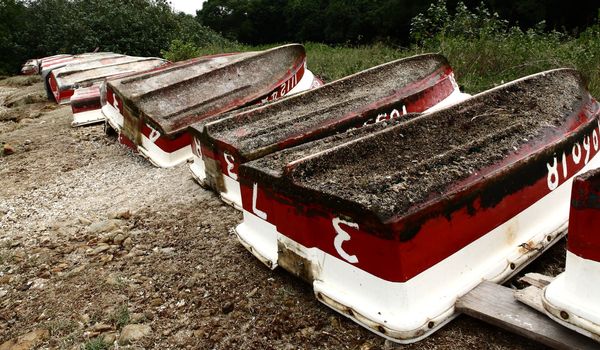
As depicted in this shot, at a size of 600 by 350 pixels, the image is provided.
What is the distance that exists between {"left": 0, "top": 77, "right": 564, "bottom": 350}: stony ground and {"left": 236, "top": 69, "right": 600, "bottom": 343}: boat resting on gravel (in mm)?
125

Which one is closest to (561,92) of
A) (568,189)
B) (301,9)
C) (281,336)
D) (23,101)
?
(568,189)

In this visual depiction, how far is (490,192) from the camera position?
6.93 feet

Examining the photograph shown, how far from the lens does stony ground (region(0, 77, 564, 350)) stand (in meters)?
2.15

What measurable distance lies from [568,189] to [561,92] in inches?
26.9

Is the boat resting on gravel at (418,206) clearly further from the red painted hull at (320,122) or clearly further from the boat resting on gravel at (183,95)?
the boat resting on gravel at (183,95)

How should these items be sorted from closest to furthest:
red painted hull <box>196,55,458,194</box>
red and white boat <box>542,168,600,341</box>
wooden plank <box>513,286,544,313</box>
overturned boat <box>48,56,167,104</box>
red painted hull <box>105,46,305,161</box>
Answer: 1. red and white boat <box>542,168,600,341</box>
2. wooden plank <box>513,286,544,313</box>
3. red painted hull <box>196,55,458,194</box>
4. red painted hull <box>105,46,305,161</box>
5. overturned boat <box>48,56,167,104</box>

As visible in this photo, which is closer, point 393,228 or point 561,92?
point 393,228

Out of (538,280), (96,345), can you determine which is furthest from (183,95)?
(538,280)


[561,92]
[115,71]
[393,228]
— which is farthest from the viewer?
[115,71]

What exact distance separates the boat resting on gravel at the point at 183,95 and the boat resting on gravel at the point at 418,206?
70.8 inches

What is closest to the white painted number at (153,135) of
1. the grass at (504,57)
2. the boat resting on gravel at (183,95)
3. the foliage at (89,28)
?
the boat resting on gravel at (183,95)

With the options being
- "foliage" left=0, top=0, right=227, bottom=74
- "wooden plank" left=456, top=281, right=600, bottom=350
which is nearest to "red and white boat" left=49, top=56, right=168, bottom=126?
"foliage" left=0, top=0, right=227, bottom=74

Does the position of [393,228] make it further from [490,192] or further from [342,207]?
[490,192]

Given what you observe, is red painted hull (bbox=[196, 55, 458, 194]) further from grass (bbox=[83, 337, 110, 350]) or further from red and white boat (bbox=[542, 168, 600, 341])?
red and white boat (bbox=[542, 168, 600, 341])
